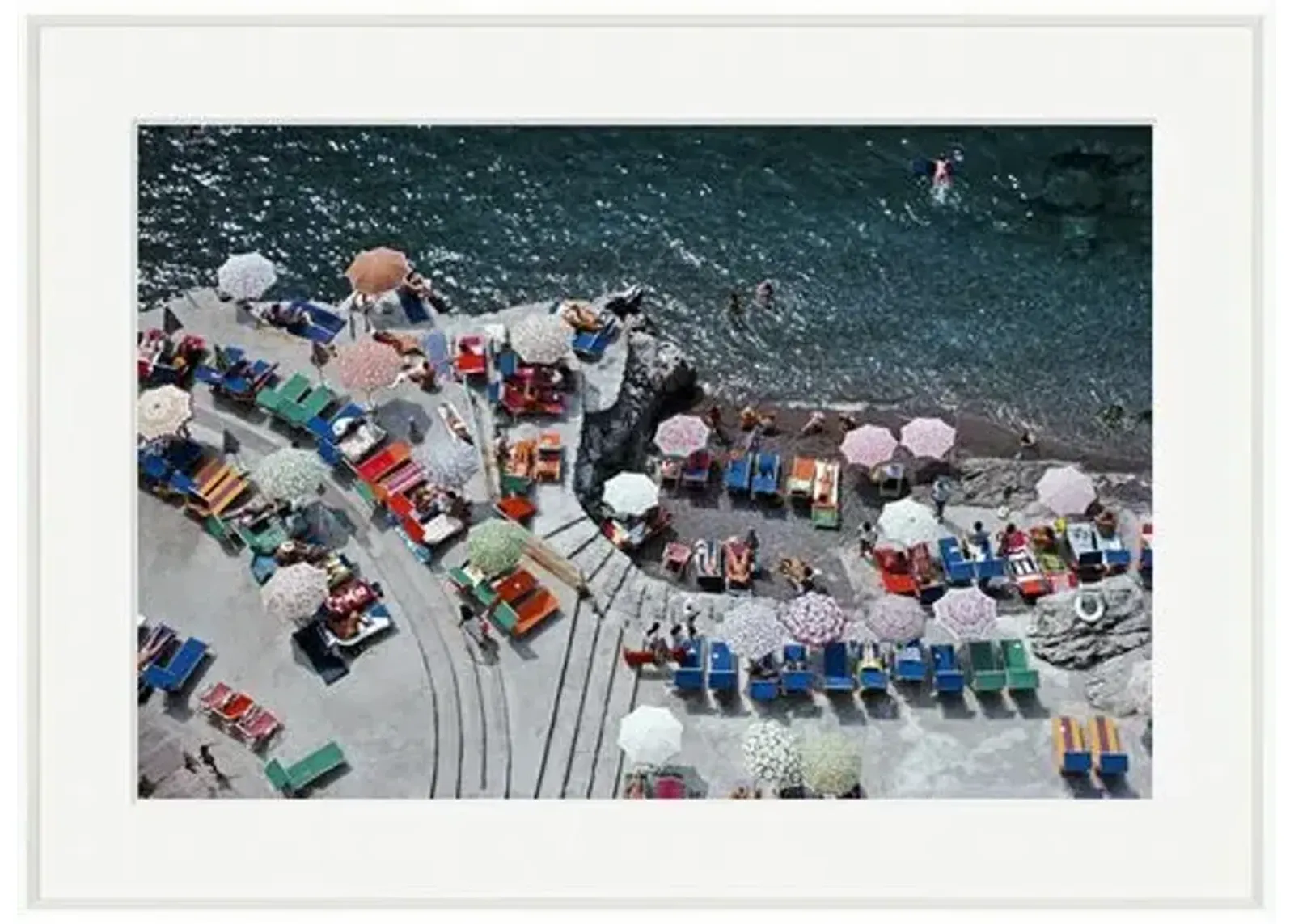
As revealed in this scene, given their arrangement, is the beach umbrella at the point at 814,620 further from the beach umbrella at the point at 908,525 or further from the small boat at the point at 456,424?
the small boat at the point at 456,424

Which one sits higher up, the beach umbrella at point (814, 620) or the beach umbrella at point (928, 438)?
the beach umbrella at point (928, 438)

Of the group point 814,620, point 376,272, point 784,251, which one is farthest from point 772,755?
point 376,272

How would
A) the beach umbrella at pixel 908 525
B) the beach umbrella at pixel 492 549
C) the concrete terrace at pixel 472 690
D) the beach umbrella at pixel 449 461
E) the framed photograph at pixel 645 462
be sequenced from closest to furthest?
the framed photograph at pixel 645 462 → the concrete terrace at pixel 472 690 → the beach umbrella at pixel 492 549 → the beach umbrella at pixel 449 461 → the beach umbrella at pixel 908 525

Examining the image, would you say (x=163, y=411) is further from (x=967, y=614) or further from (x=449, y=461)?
(x=967, y=614)

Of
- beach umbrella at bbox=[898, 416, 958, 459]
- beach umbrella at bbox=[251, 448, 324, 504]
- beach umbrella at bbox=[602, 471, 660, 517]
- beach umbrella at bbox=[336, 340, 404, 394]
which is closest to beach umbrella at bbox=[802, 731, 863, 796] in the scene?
beach umbrella at bbox=[602, 471, 660, 517]

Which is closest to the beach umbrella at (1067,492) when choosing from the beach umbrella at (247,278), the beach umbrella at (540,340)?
the beach umbrella at (540,340)
